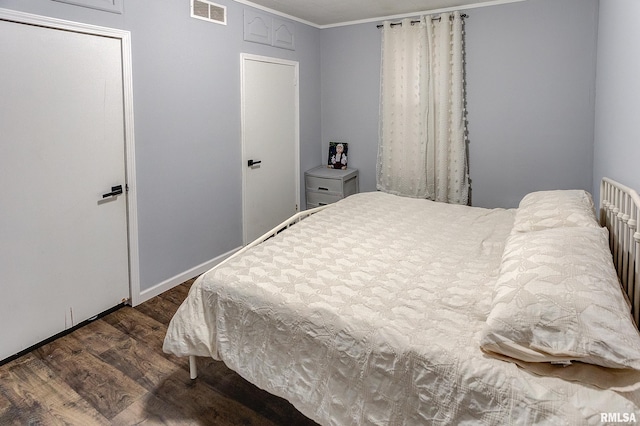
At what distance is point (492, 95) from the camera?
3.73 m

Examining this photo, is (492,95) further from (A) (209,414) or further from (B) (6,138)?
(B) (6,138)

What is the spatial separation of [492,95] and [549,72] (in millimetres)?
476

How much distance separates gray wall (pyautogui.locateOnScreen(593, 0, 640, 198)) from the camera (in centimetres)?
175

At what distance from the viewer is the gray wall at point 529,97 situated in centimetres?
334

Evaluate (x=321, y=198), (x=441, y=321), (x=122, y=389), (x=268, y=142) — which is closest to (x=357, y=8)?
(x=268, y=142)

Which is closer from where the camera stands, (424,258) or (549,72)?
(424,258)

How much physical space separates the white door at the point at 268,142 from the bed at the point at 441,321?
5.38 feet

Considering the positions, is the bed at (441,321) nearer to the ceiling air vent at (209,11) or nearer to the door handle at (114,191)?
the door handle at (114,191)

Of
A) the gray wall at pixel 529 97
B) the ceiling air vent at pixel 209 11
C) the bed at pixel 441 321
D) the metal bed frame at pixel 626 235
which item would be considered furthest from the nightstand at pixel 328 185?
the metal bed frame at pixel 626 235

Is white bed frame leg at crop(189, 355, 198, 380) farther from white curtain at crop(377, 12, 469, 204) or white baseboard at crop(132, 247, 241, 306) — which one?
white curtain at crop(377, 12, 469, 204)

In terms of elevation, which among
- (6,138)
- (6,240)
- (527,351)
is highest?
(6,138)

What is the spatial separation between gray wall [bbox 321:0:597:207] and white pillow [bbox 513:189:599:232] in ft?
4.13

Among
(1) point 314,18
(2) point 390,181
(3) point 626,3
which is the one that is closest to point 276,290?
(3) point 626,3

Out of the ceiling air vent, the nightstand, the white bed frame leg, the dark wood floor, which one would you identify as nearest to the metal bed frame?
the dark wood floor
